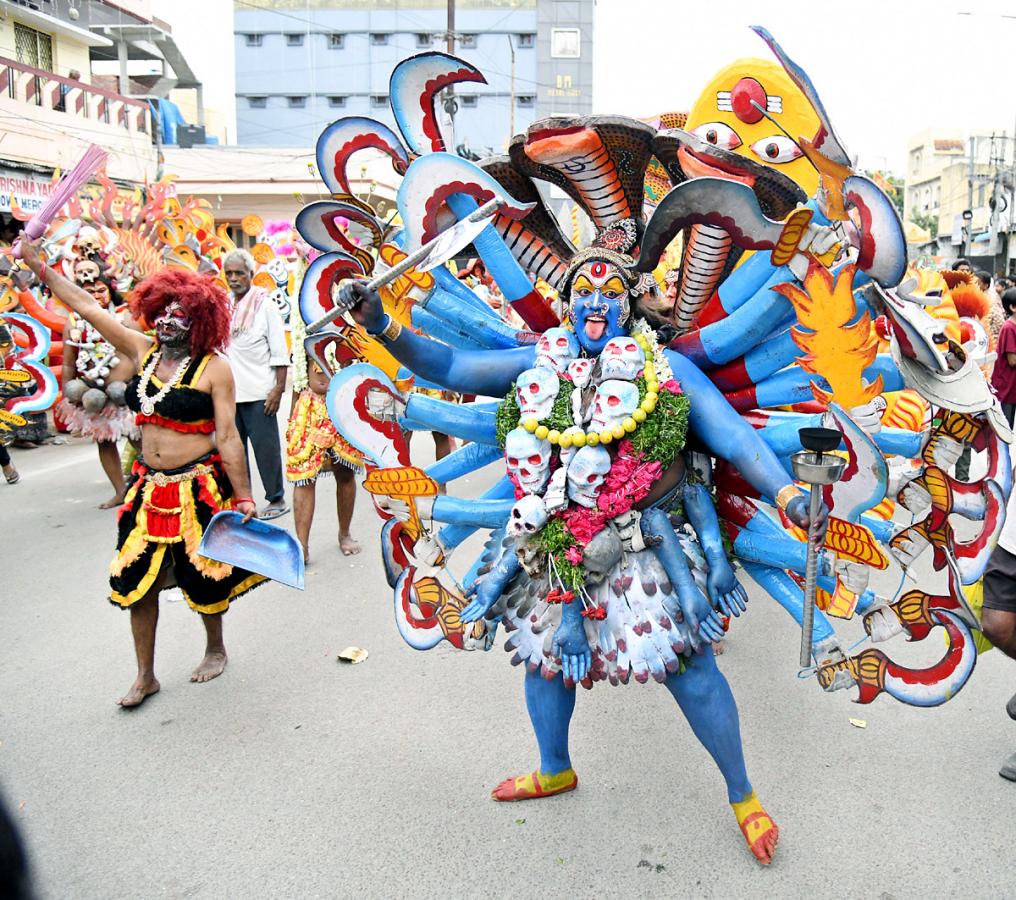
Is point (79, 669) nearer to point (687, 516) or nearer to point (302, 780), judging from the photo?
point (302, 780)

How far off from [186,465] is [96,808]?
1379 mm

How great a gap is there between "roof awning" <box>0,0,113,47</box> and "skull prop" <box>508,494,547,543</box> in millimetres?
18174

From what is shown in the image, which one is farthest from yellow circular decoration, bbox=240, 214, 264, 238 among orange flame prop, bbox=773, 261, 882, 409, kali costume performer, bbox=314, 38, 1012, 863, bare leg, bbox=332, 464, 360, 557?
orange flame prop, bbox=773, 261, 882, 409

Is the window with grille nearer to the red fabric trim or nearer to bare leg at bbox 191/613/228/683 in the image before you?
the red fabric trim

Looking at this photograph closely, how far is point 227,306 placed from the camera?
3896 millimetres

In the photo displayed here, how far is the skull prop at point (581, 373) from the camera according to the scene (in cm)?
270

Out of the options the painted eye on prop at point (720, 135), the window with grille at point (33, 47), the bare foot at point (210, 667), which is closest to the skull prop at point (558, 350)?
the painted eye on prop at point (720, 135)

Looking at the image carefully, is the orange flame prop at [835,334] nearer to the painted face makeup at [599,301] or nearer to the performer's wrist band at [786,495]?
the performer's wrist band at [786,495]

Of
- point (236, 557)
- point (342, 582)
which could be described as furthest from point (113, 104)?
point (236, 557)

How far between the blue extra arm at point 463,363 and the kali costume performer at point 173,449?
4.30 feet

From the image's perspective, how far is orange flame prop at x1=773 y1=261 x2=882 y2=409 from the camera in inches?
93.2

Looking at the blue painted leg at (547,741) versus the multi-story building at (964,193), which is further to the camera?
the multi-story building at (964,193)

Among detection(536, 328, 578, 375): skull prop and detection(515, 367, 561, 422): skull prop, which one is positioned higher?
detection(536, 328, 578, 375): skull prop

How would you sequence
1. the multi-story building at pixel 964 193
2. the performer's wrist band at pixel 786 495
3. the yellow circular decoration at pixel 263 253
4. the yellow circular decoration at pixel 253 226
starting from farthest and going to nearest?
the multi-story building at pixel 964 193 → the yellow circular decoration at pixel 253 226 → the yellow circular decoration at pixel 263 253 → the performer's wrist band at pixel 786 495
